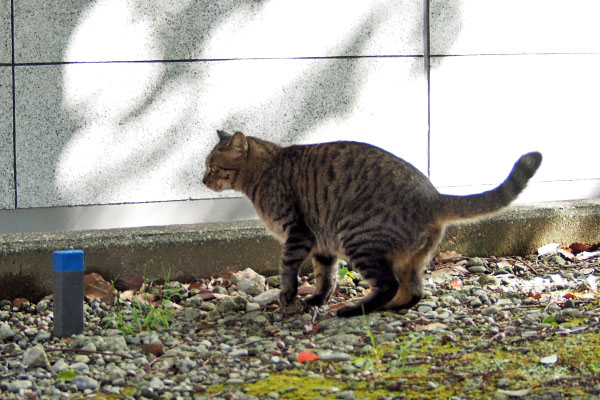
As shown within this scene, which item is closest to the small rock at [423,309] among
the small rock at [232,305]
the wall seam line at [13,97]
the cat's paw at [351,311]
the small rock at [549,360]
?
the cat's paw at [351,311]

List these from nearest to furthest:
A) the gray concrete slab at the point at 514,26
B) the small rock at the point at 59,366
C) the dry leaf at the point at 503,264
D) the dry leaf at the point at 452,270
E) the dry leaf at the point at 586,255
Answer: the small rock at the point at 59,366 → the dry leaf at the point at 452,270 → the dry leaf at the point at 503,264 → the dry leaf at the point at 586,255 → the gray concrete slab at the point at 514,26

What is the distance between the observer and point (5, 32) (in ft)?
18.3

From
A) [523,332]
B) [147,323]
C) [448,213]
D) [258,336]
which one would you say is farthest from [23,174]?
[523,332]

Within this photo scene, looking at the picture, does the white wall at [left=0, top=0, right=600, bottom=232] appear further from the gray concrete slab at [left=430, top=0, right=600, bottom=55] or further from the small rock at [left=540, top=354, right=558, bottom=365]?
the small rock at [left=540, top=354, right=558, bottom=365]

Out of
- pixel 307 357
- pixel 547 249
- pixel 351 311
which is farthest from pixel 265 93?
pixel 307 357

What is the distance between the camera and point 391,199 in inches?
184

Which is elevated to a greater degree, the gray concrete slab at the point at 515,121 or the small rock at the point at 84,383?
the gray concrete slab at the point at 515,121

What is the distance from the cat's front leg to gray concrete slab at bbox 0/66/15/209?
1.91 metres

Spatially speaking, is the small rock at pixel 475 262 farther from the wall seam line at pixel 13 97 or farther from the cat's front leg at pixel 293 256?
the wall seam line at pixel 13 97

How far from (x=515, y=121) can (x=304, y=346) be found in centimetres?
329

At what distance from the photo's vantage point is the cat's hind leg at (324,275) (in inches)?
199

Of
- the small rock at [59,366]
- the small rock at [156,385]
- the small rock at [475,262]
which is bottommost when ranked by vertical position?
the small rock at [59,366]

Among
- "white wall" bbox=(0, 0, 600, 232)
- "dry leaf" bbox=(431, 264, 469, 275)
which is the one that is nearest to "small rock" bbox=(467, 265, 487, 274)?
"dry leaf" bbox=(431, 264, 469, 275)

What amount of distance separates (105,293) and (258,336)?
1.21 metres
